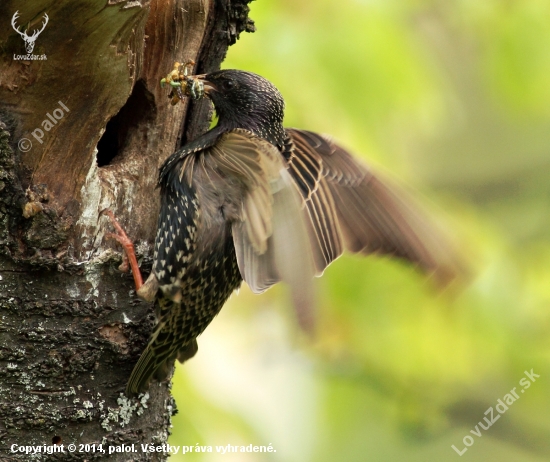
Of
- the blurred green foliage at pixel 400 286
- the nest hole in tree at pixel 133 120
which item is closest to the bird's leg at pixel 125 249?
the nest hole in tree at pixel 133 120

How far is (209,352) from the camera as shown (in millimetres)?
5289

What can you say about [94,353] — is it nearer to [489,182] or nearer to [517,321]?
[517,321]

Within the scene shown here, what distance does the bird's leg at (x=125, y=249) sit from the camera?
9.02 feet

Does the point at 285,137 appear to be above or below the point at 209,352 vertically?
above

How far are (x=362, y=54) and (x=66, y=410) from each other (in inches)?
77.7

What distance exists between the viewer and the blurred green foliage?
3436mm

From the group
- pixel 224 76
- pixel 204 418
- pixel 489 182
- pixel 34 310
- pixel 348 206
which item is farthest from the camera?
pixel 489 182

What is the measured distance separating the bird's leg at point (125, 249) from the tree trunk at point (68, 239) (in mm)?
29

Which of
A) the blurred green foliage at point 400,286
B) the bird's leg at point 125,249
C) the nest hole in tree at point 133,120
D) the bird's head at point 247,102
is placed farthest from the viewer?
the blurred green foliage at point 400,286

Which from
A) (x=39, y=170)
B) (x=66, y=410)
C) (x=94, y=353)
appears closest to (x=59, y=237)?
(x=39, y=170)

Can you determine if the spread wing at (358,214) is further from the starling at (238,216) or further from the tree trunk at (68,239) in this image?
the tree trunk at (68,239)


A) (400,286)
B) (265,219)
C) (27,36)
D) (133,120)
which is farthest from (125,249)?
(400,286)

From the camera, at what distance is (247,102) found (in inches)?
128

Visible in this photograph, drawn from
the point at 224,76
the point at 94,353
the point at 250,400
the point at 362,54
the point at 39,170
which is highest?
the point at 362,54
